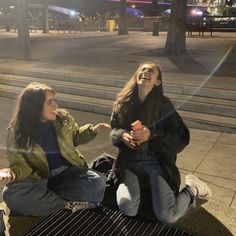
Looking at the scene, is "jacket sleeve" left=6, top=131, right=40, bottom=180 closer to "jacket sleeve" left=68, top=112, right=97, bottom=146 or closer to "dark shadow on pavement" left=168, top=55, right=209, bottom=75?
"jacket sleeve" left=68, top=112, right=97, bottom=146

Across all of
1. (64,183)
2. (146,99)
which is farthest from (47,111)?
(146,99)

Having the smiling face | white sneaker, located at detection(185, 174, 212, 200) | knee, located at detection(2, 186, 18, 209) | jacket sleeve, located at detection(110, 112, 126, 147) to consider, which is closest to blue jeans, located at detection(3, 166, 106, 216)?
knee, located at detection(2, 186, 18, 209)

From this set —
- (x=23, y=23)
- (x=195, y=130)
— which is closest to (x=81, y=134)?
(x=195, y=130)

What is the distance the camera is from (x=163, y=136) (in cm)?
358

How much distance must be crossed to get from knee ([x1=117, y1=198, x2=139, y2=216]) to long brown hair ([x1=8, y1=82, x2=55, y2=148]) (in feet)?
3.22

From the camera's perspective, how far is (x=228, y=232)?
3617mm

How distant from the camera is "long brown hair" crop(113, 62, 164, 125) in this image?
3691 millimetres

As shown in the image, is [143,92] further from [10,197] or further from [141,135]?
[10,197]

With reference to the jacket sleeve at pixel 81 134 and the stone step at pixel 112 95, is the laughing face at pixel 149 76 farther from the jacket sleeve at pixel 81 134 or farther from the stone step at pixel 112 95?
the stone step at pixel 112 95

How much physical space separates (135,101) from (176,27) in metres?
9.44

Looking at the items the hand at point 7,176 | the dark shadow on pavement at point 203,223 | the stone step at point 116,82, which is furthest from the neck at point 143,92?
the stone step at point 116,82

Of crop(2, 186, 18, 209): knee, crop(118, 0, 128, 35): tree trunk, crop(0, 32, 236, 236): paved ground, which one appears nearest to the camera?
crop(2, 186, 18, 209): knee

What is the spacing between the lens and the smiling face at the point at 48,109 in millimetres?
3467

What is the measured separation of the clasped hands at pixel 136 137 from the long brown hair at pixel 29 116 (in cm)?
80
